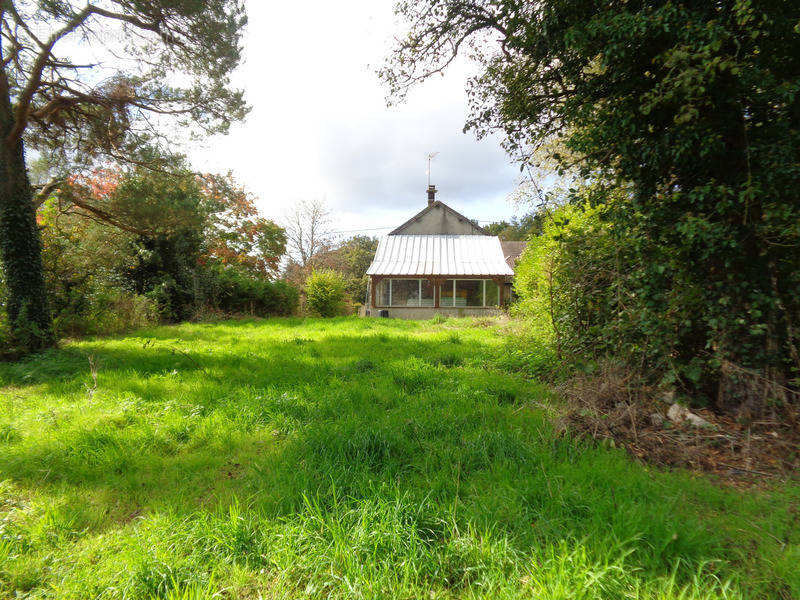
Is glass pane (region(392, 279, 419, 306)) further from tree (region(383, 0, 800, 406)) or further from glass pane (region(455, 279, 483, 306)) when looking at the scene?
tree (region(383, 0, 800, 406))

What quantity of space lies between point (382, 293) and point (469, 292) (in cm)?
530

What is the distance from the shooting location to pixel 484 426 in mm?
3428

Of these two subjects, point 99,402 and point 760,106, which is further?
point 99,402

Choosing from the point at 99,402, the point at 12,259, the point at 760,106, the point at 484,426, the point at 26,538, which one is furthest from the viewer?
the point at 12,259

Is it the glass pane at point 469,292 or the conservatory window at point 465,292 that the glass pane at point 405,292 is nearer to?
the conservatory window at point 465,292

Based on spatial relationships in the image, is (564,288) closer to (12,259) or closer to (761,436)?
(761,436)

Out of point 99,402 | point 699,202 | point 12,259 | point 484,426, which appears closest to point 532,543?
point 484,426

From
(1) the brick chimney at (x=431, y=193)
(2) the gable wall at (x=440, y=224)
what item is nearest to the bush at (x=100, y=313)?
(2) the gable wall at (x=440, y=224)

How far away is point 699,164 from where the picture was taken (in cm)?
337

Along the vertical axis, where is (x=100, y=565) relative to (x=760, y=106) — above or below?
below

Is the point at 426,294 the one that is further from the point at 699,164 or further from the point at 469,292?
the point at 699,164

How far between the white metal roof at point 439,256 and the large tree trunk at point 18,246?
45.9 ft

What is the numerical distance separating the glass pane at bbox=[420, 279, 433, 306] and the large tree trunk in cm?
1595

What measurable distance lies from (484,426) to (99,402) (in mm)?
4693
